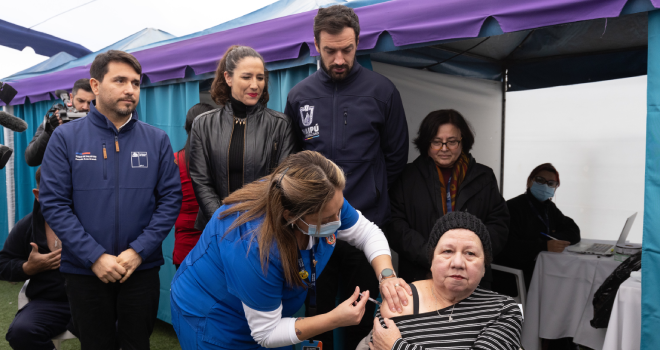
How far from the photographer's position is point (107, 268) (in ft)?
6.95

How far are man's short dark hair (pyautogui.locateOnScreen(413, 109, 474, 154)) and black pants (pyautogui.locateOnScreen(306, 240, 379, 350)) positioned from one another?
78 centimetres

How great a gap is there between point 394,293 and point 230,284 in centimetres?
62

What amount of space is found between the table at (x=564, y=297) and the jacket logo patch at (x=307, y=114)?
2.06 metres

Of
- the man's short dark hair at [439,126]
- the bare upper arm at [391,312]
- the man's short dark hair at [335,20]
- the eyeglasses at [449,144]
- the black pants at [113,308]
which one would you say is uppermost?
the man's short dark hair at [335,20]

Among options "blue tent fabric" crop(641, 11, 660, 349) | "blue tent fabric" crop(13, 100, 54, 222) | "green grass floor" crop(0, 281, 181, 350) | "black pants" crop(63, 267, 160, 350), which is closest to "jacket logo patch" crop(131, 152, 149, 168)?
"black pants" crop(63, 267, 160, 350)

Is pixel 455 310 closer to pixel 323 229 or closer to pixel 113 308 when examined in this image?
pixel 323 229

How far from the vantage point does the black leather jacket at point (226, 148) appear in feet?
8.02

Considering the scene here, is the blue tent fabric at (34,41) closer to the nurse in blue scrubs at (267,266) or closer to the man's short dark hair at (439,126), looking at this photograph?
the man's short dark hair at (439,126)

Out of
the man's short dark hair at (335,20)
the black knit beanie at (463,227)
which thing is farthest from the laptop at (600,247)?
the man's short dark hair at (335,20)

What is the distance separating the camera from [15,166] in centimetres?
597

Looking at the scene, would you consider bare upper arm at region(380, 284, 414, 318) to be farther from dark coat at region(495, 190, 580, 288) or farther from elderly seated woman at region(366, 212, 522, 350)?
dark coat at region(495, 190, 580, 288)

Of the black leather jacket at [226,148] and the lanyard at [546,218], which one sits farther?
the lanyard at [546,218]

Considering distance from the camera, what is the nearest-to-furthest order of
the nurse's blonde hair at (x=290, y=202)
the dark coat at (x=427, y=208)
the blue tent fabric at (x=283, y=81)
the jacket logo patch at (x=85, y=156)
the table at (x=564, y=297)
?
the nurse's blonde hair at (x=290, y=202) < the jacket logo patch at (x=85, y=156) < the dark coat at (x=427, y=208) < the blue tent fabric at (x=283, y=81) < the table at (x=564, y=297)

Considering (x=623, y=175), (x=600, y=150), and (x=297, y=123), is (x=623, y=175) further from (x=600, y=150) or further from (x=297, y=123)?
(x=297, y=123)
